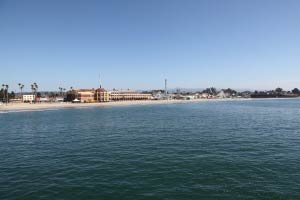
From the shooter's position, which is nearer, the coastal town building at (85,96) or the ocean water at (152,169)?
the ocean water at (152,169)

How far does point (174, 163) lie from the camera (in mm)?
24438

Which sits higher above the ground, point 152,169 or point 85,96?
point 85,96

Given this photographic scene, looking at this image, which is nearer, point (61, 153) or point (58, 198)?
point (58, 198)

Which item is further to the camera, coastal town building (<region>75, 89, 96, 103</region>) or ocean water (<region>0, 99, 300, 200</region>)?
coastal town building (<region>75, 89, 96, 103</region>)

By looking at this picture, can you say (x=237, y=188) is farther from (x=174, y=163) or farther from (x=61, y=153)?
(x=61, y=153)

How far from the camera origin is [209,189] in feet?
58.2

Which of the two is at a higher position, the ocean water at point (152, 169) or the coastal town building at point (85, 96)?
the coastal town building at point (85, 96)

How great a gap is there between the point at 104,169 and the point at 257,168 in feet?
43.8

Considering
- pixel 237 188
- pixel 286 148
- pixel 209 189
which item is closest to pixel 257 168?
pixel 237 188

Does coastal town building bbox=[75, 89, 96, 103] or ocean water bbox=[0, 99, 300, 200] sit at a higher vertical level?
coastal town building bbox=[75, 89, 96, 103]

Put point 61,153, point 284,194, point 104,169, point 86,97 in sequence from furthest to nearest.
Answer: point 86,97
point 61,153
point 104,169
point 284,194

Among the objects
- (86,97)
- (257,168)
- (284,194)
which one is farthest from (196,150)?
(86,97)

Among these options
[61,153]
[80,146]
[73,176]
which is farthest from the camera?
[80,146]

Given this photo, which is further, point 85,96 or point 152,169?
point 85,96
